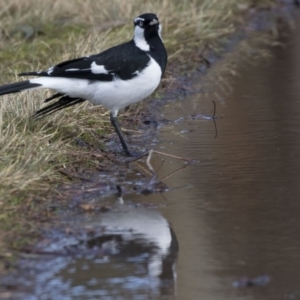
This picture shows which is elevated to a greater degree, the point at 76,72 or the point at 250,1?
the point at 76,72

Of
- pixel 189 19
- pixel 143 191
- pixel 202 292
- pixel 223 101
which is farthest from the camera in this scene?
pixel 189 19

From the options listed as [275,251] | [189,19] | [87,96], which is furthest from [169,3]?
[275,251]

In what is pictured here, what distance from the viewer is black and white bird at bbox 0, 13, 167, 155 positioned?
5871mm

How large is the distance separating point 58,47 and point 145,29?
2.69 meters

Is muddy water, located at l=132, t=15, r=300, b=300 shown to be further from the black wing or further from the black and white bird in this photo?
the black wing

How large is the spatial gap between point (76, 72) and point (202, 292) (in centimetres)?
236

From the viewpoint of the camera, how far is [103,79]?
19.5 feet

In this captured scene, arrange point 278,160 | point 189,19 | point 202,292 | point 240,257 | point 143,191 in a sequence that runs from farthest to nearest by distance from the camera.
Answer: point 189,19 < point 278,160 < point 143,191 < point 240,257 < point 202,292

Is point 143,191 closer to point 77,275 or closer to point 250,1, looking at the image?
point 77,275

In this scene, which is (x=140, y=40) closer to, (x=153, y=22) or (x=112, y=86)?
(x=153, y=22)

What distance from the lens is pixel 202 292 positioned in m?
3.84

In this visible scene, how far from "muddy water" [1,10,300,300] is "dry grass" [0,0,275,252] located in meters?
0.46

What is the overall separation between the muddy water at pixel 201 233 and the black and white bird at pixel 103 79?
44 cm

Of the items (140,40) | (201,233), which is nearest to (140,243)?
(201,233)
